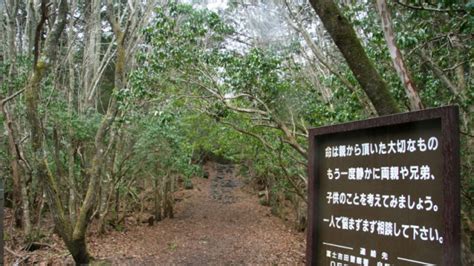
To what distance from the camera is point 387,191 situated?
2873 millimetres

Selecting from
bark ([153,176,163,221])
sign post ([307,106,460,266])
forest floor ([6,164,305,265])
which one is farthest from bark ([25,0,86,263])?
bark ([153,176,163,221])

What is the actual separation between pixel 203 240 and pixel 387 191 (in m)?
14.9

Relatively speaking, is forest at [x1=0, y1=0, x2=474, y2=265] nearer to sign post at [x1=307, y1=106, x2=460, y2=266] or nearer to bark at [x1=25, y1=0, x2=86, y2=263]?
bark at [x1=25, y1=0, x2=86, y2=263]

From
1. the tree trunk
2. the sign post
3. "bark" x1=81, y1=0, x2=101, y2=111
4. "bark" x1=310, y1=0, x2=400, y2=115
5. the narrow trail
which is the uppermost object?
"bark" x1=81, y1=0, x2=101, y2=111

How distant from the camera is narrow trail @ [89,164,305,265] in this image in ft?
45.8

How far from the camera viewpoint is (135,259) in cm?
1323

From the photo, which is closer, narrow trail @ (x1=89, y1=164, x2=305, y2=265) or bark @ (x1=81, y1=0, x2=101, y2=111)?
narrow trail @ (x1=89, y1=164, x2=305, y2=265)

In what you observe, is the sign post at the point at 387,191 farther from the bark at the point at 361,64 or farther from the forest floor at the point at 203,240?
the forest floor at the point at 203,240

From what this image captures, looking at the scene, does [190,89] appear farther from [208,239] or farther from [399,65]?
[208,239]

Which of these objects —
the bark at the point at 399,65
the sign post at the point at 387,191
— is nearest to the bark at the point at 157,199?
the bark at the point at 399,65

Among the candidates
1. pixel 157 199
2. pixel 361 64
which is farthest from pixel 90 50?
pixel 361 64

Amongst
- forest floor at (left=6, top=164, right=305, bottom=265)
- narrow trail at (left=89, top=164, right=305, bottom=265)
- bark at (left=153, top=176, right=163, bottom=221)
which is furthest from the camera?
bark at (left=153, top=176, right=163, bottom=221)

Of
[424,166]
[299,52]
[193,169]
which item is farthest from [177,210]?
[424,166]

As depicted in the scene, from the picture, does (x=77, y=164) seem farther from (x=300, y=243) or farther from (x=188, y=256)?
(x=300, y=243)
